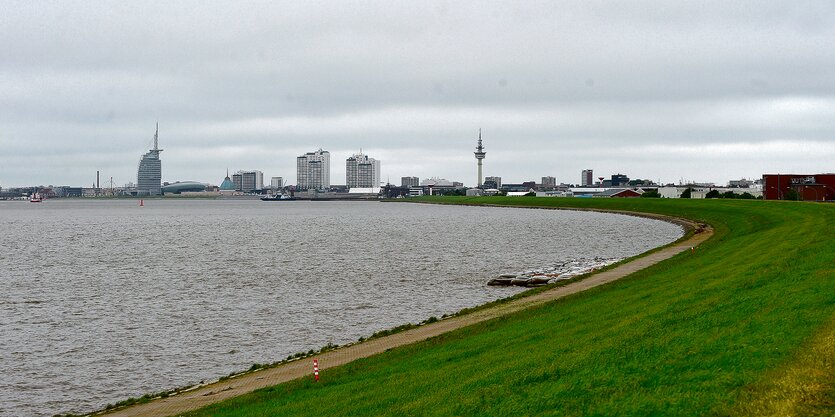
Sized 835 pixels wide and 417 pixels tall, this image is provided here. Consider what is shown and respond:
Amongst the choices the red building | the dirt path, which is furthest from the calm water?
the red building

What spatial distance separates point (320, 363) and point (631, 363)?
13.5 metres

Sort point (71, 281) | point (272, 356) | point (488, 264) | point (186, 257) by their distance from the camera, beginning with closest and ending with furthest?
point (272, 356)
point (71, 281)
point (488, 264)
point (186, 257)

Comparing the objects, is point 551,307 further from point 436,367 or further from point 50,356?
point 50,356

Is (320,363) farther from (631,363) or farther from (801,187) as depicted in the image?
(801,187)

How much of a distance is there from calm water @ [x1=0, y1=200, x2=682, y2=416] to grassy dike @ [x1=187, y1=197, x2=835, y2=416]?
800cm

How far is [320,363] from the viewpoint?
26.7 m

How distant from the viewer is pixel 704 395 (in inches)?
504

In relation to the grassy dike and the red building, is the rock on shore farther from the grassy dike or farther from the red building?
the red building

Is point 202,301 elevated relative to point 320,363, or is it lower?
lower

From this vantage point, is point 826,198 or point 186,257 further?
point 826,198

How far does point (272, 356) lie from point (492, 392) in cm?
1673

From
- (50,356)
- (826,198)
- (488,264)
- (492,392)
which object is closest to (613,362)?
(492,392)

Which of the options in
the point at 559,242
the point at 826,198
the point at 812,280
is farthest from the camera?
the point at 826,198

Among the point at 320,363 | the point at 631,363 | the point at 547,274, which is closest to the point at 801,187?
the point at 547,274
